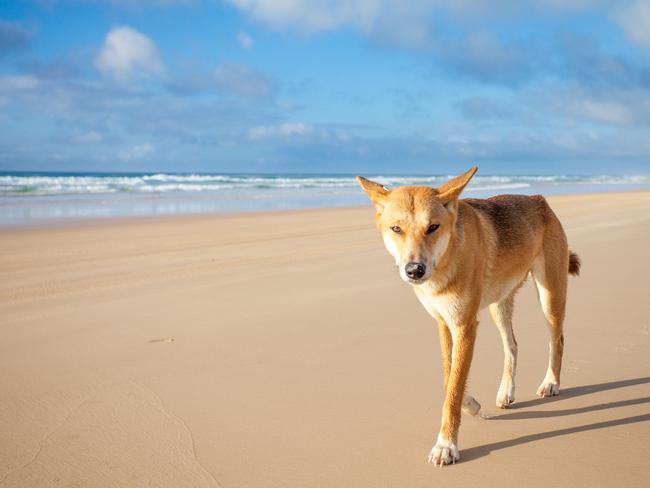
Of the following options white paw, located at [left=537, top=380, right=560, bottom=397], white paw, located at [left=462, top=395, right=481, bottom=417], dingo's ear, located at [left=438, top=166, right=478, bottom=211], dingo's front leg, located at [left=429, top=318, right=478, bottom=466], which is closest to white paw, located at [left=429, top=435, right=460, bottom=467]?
dingo's front leg, located at [left=429, top=318, right=478, bottom=466]

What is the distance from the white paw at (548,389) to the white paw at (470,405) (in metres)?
0.67

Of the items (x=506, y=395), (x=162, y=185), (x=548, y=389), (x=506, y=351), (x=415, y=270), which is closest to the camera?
(x=415, y=270)

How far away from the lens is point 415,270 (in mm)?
3139

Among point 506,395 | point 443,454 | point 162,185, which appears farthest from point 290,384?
point 162,185

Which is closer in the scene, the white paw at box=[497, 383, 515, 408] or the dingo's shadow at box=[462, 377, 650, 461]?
the dingo's shadow at box=[462, 377, 650, 461]

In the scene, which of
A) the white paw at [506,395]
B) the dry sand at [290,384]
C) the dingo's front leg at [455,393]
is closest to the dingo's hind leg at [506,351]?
the white paw at [506,395]

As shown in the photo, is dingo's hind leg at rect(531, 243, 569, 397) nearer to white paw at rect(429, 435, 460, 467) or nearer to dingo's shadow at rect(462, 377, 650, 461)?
dingo's shadow at rect(462, 377, 650, 461)

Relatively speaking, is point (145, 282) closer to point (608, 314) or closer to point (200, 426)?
point (200, 426)

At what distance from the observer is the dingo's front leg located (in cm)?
324

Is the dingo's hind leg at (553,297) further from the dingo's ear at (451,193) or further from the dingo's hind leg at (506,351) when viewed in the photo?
the dingo's ear at (451,193)

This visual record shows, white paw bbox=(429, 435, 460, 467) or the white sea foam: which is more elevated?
the white sea foam

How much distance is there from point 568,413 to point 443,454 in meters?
1.20

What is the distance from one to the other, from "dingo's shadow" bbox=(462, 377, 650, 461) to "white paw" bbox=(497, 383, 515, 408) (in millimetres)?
90

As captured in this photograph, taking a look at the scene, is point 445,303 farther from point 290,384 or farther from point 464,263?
point 290,384
